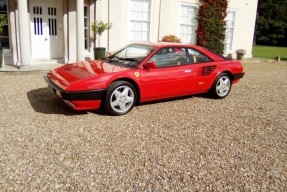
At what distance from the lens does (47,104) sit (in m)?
5.88

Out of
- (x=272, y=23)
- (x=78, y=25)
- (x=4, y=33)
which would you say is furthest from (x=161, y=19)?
(x=272, y=23)

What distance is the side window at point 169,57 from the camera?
19.4ft

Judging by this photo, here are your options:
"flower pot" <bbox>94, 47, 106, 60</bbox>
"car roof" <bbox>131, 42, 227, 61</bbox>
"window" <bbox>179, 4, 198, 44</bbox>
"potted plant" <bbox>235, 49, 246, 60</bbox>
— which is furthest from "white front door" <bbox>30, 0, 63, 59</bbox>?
"potted plant" <bbox>235, 49, 246, 60</bbox>

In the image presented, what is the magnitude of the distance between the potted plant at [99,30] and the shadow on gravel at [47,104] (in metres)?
4.37

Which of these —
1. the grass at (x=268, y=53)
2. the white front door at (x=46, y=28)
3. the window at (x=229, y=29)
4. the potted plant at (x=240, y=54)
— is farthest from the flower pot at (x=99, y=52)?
the grass at (x=268, y=53)

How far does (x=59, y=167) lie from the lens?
3414 mm

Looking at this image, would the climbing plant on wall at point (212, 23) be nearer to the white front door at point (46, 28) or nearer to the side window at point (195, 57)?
the white front door at point (46, 28)

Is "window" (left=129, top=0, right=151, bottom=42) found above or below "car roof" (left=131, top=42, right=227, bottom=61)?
above

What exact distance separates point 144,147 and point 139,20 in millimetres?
9584

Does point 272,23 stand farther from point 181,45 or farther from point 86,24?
point 181,45

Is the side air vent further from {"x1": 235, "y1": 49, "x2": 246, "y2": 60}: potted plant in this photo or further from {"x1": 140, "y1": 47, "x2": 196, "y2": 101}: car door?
{"x1": 235, "y1": 49, "x2": 246, "y2": 60}: potted plant

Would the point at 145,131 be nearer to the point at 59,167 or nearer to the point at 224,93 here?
the point at 59,167

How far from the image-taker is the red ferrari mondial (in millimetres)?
5023

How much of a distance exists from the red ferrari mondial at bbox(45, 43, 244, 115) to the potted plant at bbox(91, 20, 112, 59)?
4.75 metres
